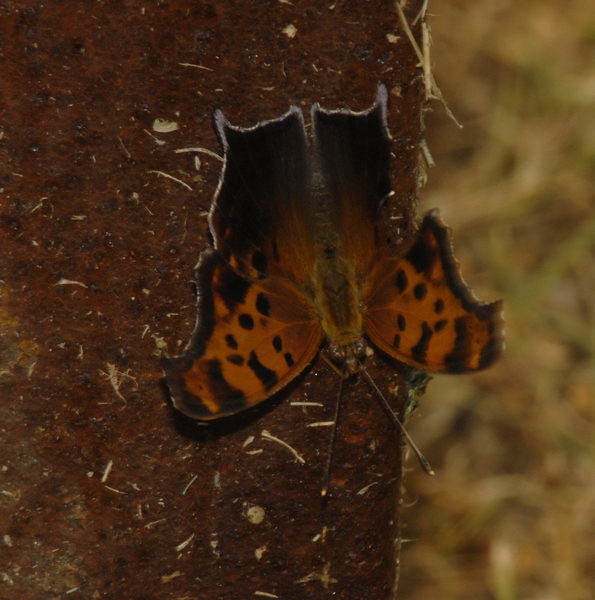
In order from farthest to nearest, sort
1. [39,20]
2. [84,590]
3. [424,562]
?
[424,562]
[84,590]
[39,20]

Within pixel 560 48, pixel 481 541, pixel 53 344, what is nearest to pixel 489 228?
pixel 560 48

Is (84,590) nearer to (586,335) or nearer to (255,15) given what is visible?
(255,15)

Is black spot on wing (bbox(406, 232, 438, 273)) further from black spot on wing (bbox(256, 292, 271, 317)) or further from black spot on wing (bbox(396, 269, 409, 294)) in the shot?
black spot on wing (bbox(256, 292, 271, 317))

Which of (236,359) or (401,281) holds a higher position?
(401,281)

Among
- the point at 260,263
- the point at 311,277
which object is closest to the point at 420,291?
the point at 311,277

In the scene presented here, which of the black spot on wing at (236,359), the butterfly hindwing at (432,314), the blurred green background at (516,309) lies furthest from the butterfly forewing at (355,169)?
the blurred green background at (516,309)

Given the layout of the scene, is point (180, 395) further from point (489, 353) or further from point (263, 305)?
point (489, 353)
